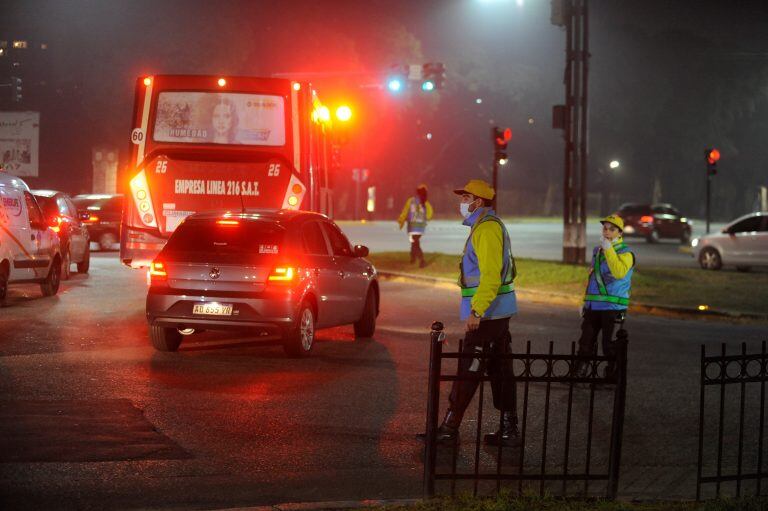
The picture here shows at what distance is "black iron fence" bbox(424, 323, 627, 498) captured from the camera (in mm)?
6213

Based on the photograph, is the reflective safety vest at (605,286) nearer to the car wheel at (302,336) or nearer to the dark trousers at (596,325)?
the dark trousers at (596,325)

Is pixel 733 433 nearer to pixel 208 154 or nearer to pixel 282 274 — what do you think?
pixel 282 274

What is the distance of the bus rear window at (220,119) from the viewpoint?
55.1 ft

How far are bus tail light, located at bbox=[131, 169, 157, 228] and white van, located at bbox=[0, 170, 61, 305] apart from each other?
1.88 meters

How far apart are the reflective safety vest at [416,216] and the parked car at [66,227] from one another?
23.1 ft

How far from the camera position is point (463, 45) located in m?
73.8

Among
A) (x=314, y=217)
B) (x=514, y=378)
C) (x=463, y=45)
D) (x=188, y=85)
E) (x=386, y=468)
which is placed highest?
(x=463, y=45)

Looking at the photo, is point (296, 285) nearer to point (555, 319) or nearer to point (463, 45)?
point (555, 319)

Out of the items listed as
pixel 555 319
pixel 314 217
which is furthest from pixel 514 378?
pixel 555 319

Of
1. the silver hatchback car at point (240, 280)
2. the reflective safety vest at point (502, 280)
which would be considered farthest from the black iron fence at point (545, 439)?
the silver hatchback car at point (240, 280)

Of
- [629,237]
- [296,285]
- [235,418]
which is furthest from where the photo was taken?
[629,237]

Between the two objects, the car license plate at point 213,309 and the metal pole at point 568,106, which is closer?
the car license plate at point 213,309

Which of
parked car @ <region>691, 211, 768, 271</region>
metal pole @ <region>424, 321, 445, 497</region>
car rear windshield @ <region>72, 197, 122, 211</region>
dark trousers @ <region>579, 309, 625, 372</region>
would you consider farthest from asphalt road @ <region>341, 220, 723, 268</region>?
metal pole @ <region>424, 321, 445, 497</region>

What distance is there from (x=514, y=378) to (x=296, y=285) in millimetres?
5978
